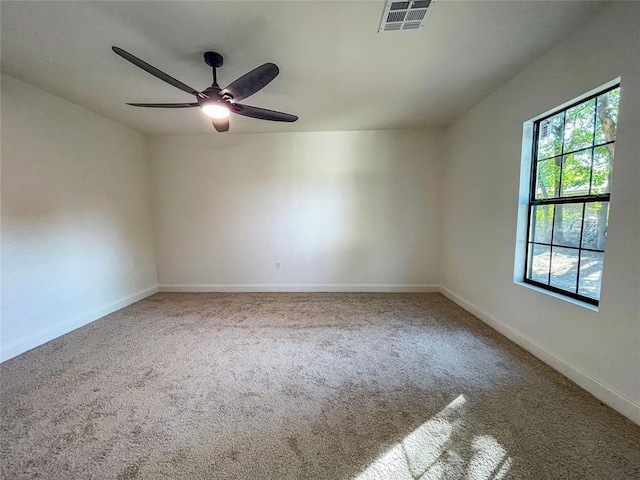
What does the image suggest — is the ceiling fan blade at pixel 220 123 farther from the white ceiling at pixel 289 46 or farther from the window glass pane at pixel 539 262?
the window glass pane at pixel 539 262

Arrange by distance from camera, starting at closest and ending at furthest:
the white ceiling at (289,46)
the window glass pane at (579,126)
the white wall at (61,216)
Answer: the white ceiling at (289,46)
the window glass pane at (579,126)
the white wall at (61,216)

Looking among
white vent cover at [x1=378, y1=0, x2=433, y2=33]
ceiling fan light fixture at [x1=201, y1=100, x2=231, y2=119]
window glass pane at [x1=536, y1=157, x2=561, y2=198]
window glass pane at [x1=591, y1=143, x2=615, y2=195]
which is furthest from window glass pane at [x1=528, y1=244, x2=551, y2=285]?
ceiling fan light fixture at [x1=201, y1=100, x2=231, y2=119]

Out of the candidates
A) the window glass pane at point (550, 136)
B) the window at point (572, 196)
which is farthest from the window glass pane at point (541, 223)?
the window glass pane at point (550, 136)

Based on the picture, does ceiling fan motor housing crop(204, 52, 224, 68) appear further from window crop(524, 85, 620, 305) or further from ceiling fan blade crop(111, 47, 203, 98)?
window crop(524, 85, 620, 305)

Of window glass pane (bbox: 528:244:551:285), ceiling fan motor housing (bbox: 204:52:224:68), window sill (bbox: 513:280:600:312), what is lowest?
window sill (bbox: 513:280:600:312)

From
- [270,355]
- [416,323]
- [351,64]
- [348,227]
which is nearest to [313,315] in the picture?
[270,355]

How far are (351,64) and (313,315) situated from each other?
2.72 metres

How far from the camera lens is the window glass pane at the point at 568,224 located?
1.94 meters

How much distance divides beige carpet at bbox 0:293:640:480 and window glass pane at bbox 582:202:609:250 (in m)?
1.05

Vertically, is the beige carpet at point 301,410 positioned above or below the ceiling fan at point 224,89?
below

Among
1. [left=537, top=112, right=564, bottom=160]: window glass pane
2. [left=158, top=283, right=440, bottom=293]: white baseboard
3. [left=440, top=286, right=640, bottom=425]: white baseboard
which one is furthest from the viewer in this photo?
[left=158, top=283, right=440, bottom=293]: white baseboard

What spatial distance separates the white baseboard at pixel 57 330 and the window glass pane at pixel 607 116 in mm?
5127

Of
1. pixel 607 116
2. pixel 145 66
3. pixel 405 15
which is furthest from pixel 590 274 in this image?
pixel 145 66

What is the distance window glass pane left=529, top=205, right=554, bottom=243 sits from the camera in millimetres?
2219
